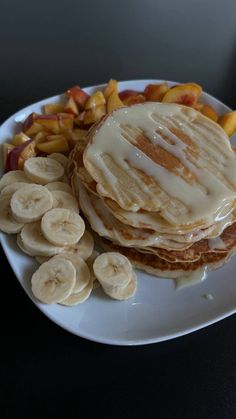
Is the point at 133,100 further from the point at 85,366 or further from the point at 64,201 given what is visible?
the point at 85,366

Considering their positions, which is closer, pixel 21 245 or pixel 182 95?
pixel 21 245

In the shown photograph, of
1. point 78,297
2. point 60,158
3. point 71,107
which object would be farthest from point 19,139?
point 78,297

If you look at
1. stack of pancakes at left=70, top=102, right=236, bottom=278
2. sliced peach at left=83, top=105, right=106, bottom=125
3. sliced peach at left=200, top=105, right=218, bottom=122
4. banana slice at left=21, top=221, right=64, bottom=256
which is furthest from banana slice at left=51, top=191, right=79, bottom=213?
sliced peach at left=200, top=105, right=218, bottom=122

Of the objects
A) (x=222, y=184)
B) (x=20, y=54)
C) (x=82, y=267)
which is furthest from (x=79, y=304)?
(x=20, y=54)

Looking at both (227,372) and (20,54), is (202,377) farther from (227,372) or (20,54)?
(20,54)

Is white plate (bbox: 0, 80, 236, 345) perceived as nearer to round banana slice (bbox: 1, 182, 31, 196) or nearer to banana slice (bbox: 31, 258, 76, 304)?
banana slice (bbox: 31, 258, 76, 304)

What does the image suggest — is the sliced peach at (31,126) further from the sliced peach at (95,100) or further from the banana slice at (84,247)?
the banana slice at (84,247)
